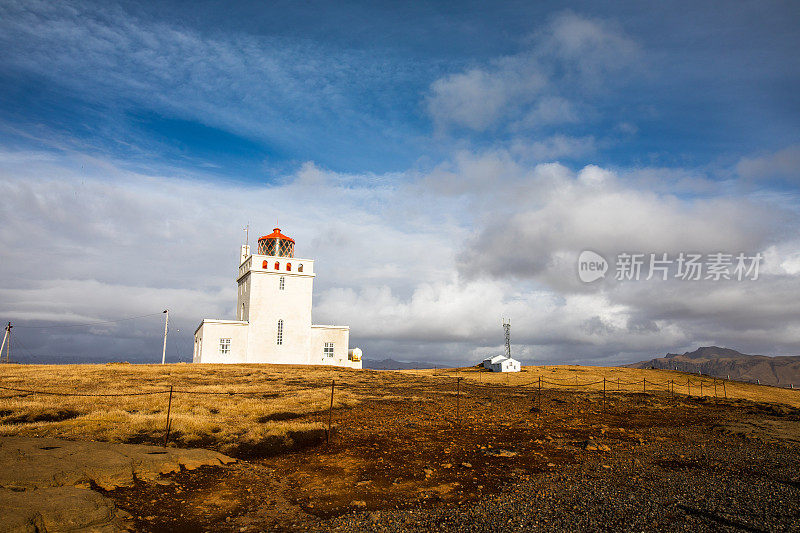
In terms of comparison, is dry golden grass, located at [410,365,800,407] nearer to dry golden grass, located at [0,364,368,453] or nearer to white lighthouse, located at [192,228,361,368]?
white lighthouse, located at [192,228,361,368]

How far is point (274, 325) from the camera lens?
4781 cm

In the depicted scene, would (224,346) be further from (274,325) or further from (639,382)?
(639,382)

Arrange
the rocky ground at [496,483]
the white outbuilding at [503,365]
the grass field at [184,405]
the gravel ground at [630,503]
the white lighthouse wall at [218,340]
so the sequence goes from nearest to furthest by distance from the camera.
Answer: the gravel ground at [630,503] < the rocky ground at [496,483] < the grass field at [184,405] < the white lighthouse wall at [218,340] < the white outbuilding at [503,365]

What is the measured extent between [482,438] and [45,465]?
464 inches

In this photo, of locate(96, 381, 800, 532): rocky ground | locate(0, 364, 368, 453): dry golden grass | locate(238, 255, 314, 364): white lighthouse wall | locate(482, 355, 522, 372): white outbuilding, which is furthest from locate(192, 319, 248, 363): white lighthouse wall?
locate(482, 355, 522, 372): white outbuilding

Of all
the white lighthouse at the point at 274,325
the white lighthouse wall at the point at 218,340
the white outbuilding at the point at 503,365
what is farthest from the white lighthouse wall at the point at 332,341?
the white outbuilding at the point at 503,365

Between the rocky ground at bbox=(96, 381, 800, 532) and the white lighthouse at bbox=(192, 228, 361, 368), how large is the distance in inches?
1218

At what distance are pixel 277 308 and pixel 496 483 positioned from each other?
40015 mm

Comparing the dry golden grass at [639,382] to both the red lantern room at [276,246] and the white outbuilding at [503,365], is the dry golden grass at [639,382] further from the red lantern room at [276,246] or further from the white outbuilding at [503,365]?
the red lantern room at [276,246]

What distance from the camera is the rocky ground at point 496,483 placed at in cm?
853

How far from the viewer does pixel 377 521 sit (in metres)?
8.51

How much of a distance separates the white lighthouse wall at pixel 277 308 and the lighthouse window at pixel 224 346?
192 cm

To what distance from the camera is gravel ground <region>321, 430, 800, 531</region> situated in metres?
8.26

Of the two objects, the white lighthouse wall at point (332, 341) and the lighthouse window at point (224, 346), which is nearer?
the lighthouse window at point (224, 346)
